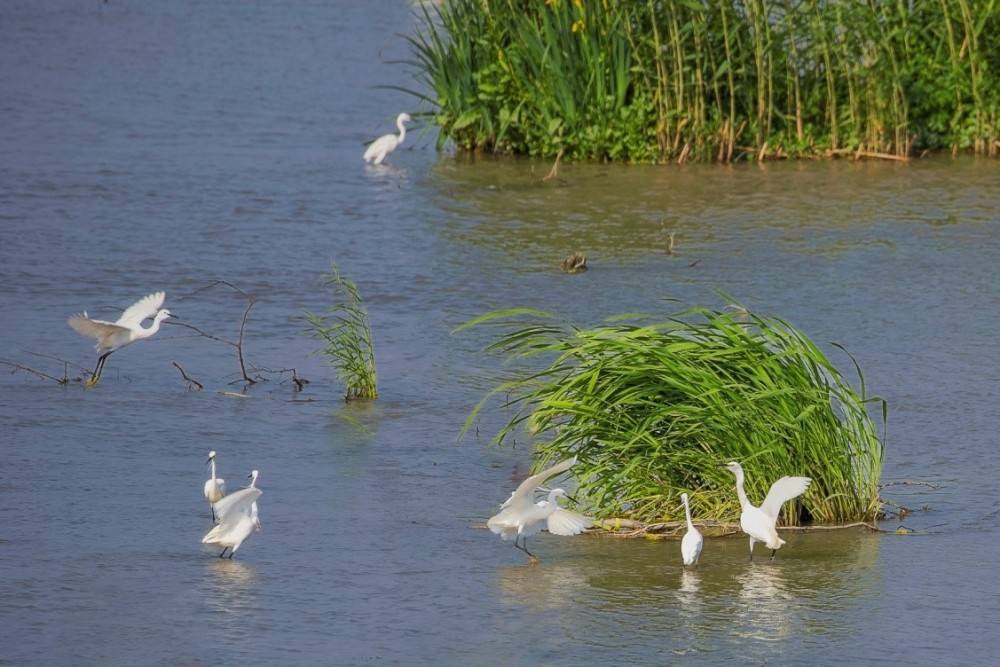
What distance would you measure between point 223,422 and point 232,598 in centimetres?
250

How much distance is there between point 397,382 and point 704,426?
8.82 ft

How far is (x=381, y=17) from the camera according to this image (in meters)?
23.9

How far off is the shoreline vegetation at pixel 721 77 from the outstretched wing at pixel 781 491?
8313mm

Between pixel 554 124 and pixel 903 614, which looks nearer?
pixel 903 614

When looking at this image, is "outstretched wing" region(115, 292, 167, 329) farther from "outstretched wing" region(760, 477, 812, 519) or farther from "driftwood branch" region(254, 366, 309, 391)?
"outstretched wing" region(760, 477, 812, 519)

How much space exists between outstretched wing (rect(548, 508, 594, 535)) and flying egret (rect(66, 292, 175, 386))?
314 centimetres

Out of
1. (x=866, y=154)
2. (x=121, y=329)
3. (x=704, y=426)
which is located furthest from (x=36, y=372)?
(x=866, y=154)

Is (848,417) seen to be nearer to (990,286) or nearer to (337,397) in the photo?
(337,397)

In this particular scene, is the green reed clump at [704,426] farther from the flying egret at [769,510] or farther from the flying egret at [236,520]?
the flying egret at [236,520]

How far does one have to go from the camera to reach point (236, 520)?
618cm

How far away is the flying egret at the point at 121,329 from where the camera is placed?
28.6 ft

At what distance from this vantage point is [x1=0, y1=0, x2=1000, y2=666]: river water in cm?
579

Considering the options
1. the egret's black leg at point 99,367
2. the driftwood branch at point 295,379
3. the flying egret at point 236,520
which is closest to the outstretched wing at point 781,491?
the flying egret at point 236,520

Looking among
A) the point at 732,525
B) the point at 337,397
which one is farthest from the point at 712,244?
the point at 732,525
